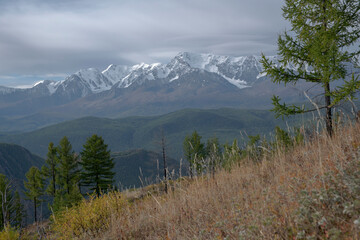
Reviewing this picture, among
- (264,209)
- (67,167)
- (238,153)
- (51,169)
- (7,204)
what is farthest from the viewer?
(51,169)

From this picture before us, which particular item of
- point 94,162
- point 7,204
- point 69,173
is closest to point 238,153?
point 7,204

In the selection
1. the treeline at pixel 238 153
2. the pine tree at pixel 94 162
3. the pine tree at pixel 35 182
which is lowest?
the pine tree at pixel 35 182

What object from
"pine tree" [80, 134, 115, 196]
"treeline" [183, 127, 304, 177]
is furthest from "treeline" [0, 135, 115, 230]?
"treeline" [183, 127, 304, 177]

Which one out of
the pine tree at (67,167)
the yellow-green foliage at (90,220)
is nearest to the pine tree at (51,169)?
the pine tree at (67,167)

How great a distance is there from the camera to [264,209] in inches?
149

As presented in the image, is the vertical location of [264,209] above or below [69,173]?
above

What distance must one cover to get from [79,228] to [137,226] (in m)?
1.95

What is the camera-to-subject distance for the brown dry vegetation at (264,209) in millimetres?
2957

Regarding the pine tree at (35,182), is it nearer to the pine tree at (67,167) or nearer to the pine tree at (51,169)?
the pine tree at (51,169)

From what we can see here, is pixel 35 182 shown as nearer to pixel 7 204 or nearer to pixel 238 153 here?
pixel 7 204

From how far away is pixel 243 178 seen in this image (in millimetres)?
6508

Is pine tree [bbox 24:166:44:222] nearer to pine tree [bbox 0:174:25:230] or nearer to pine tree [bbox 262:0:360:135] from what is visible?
pine tree [bbox 0:174:25:230]

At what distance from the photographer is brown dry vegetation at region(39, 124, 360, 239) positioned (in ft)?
9.70

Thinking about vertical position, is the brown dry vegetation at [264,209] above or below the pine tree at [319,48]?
below
